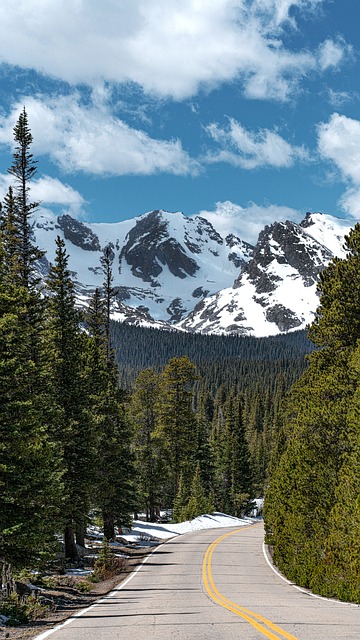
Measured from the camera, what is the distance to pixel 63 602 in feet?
51.8

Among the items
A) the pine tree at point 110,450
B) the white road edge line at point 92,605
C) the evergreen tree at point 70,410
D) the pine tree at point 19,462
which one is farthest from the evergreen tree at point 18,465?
the pine tree at point 110,450

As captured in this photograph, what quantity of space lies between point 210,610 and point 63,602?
19.1 ft

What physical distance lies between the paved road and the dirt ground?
1.64 ft

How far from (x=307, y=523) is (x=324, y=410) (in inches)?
159

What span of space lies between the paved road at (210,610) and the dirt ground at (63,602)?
0.50 m

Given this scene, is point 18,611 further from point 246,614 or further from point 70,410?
point 70,410

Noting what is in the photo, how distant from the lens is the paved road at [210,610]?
8.72 meters

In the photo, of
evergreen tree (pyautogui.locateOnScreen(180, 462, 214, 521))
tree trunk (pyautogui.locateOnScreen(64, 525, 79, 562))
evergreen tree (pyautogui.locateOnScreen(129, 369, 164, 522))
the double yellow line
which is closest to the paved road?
the double yellow line

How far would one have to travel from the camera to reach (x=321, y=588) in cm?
1590

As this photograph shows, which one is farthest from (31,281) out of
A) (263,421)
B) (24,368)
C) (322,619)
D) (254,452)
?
(263,421)

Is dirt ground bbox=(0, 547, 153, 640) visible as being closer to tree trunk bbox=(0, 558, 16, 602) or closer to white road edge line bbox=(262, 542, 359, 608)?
tree trunk bbox=(0, 558, 16, 602)

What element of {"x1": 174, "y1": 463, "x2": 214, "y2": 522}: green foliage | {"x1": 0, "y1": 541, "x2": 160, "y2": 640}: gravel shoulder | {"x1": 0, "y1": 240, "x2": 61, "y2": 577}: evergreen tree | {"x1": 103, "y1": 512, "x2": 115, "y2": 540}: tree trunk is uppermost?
Answer: {"x1": 0, "y1": 240, "x2": 61, "y2": 577}: evergreen tree

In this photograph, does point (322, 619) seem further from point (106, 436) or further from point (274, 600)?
point (106, 436)

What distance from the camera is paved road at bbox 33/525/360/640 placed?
343 inches
